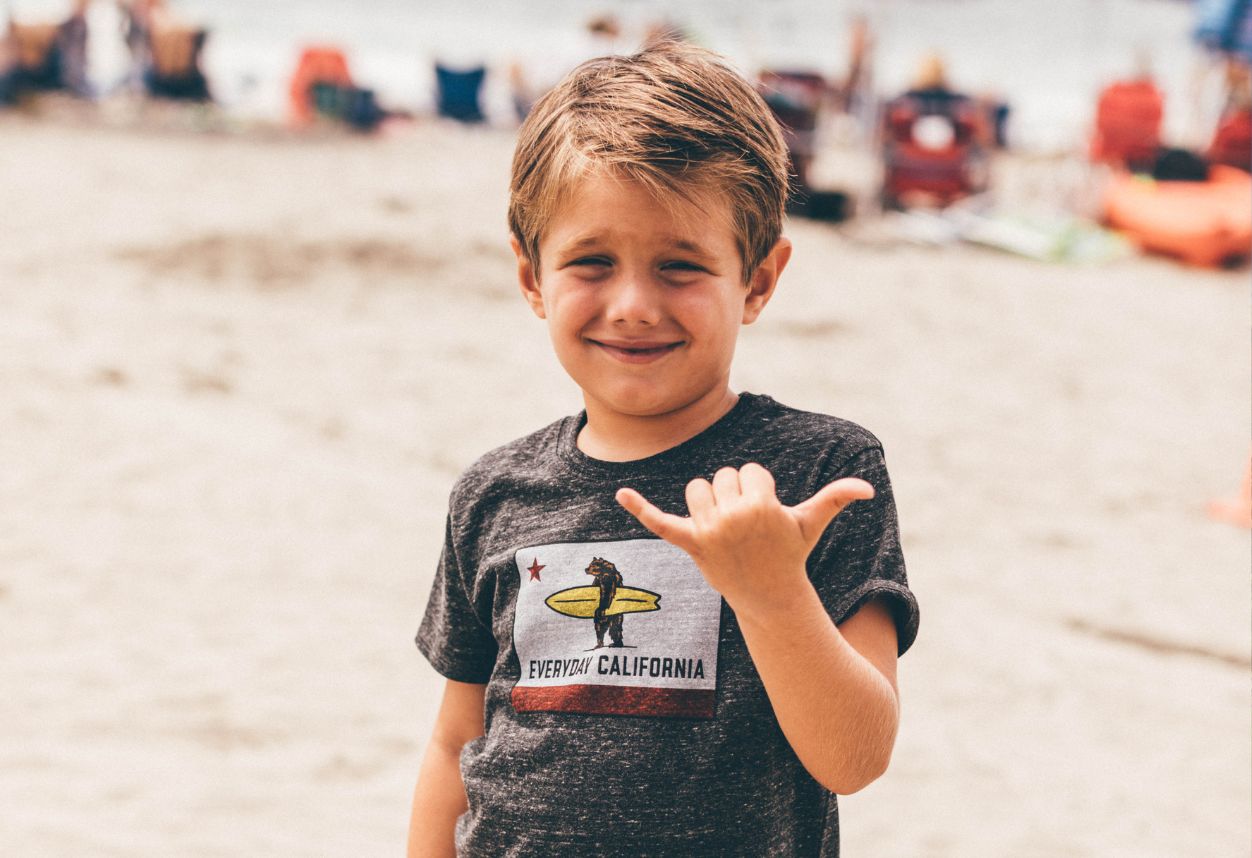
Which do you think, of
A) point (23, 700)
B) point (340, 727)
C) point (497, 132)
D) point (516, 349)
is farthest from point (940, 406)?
point (497, 132)

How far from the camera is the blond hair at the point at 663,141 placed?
1331mm

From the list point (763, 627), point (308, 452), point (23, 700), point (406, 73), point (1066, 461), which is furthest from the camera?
point (406, 73)

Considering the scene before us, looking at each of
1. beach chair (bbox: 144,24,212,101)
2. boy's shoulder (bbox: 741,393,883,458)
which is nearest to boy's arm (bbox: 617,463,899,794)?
boy's shoulder (bbox: 741,393,883,458)

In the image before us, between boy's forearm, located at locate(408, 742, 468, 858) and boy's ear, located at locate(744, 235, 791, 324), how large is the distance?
2.22 feet

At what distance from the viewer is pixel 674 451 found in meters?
1.41

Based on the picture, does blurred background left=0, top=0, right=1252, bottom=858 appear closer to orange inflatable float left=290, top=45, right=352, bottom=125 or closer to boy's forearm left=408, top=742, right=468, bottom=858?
orange inflatable float left=290, top=45, right=352, bottom=125

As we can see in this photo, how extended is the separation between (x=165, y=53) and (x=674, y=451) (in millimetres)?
15298

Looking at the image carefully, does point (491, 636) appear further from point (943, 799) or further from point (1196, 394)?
point (1196, 394)

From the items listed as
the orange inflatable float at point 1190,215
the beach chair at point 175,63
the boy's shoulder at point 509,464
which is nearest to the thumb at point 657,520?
the boy's shoulder at point 509,464

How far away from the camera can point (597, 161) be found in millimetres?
1341

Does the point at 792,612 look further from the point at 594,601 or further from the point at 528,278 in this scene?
the point at 528,278

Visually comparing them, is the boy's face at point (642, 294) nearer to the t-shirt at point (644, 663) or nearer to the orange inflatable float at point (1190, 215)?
the t-shirt at point (644, 663)

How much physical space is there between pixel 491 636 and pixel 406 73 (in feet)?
88.2

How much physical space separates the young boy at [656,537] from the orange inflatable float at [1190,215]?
33.9 feet
